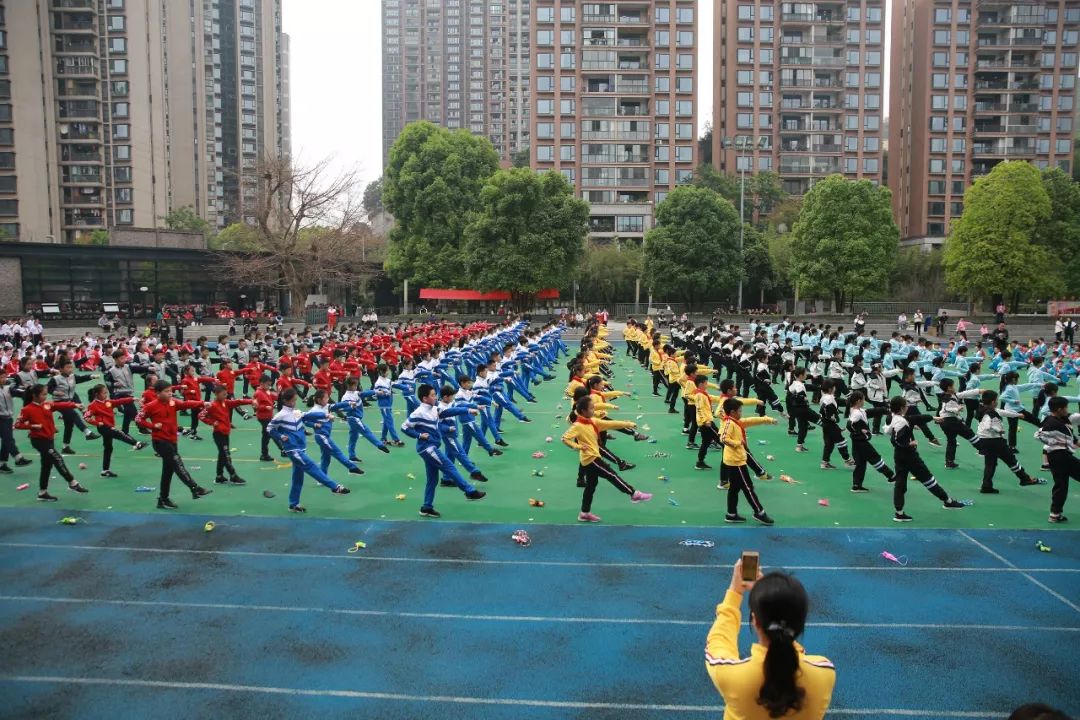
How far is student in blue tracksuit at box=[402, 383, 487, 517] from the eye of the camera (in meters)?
9.98

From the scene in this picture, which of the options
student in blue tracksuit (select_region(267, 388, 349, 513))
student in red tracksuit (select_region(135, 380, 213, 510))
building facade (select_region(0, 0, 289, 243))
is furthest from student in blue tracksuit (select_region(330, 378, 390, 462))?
building facade (select_region(0, 0, 289, 243))

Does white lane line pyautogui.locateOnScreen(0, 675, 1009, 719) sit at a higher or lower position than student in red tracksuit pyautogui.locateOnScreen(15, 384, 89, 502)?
lower

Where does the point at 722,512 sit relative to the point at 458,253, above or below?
below

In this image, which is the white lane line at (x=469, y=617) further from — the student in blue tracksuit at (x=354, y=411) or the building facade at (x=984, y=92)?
the building facade at (x=984, y=92)

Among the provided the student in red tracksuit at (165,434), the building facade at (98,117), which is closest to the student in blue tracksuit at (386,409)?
the student in red tracksuit at (165,434)

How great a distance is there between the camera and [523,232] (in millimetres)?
45344

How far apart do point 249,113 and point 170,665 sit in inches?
4229

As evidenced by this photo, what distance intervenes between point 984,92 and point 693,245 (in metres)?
35.7

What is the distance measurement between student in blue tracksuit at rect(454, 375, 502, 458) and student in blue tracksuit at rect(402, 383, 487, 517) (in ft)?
4.45

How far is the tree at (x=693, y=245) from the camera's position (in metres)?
47.4

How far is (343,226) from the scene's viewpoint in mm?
48344

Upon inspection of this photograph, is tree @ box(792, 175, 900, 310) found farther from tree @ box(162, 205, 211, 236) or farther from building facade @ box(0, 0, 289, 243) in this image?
tree @ box(162, 205, 211, 236)

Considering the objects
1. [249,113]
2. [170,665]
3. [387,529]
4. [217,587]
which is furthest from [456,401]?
[249,113]

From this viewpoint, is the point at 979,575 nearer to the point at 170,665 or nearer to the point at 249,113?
the point at 170,665
